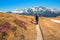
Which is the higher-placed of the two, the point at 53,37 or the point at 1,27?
the point at 1,27

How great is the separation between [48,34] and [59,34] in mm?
3716

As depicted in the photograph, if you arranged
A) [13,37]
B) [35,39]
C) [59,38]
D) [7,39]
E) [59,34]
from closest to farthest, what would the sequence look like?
1. [7,39]
2. [13,37]
3. [35,39]
4. [59,38]
5. [59,34]

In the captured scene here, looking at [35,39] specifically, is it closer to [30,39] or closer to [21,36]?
[30,39]

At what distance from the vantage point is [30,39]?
3400 cm

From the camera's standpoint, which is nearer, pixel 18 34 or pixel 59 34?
pixel 18 34

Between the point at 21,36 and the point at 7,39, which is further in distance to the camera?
the point at 21,36

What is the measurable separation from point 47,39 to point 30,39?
523cm

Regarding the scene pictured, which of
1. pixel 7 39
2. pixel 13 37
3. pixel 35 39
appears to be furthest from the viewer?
pixel 35 39

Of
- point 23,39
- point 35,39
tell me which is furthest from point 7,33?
point 35,39

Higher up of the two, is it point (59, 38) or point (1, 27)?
point (1, 27)

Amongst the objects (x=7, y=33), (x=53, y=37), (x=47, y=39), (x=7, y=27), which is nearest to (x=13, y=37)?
(x=7, y=33)

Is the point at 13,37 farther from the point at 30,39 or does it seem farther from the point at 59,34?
the point at 59,34

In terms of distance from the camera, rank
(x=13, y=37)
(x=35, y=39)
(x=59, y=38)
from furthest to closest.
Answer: (x=59, y=38) → (x=35, y=39) → (x=13, y=37)

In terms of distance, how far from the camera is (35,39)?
115ft
